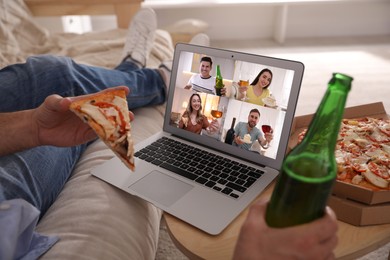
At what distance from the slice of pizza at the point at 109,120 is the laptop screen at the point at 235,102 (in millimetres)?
225

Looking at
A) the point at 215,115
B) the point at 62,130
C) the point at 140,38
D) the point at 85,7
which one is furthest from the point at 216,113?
the point at 85,7

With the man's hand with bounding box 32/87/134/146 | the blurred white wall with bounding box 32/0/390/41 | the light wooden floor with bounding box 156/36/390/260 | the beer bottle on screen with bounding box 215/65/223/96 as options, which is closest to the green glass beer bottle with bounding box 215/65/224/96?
the beer bottle on screen with bounding box 215/65/223/96

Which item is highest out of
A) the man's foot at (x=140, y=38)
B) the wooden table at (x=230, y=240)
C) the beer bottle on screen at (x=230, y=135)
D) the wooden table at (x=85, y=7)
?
the wooden table at (x=85, y=7)

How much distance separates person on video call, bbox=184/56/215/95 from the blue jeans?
350 mm

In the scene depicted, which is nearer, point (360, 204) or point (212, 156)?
point (360, 204)

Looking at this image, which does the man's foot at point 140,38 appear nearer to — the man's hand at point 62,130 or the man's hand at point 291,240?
the man's hand at point 62,130

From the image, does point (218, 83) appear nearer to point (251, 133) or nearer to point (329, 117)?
point (251, 133)

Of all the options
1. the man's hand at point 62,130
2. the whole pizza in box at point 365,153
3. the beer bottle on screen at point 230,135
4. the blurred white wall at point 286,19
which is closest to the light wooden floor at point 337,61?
the blurred white wall at point 286,19

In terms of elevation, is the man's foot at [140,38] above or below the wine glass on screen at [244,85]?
above

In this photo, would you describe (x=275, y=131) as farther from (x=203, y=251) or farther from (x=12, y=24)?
(x=12, y=24)

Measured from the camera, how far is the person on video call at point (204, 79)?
0.74 m

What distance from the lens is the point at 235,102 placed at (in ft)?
2.34

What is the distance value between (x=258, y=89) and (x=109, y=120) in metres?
0.32

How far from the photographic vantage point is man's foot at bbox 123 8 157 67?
1.30 meters
